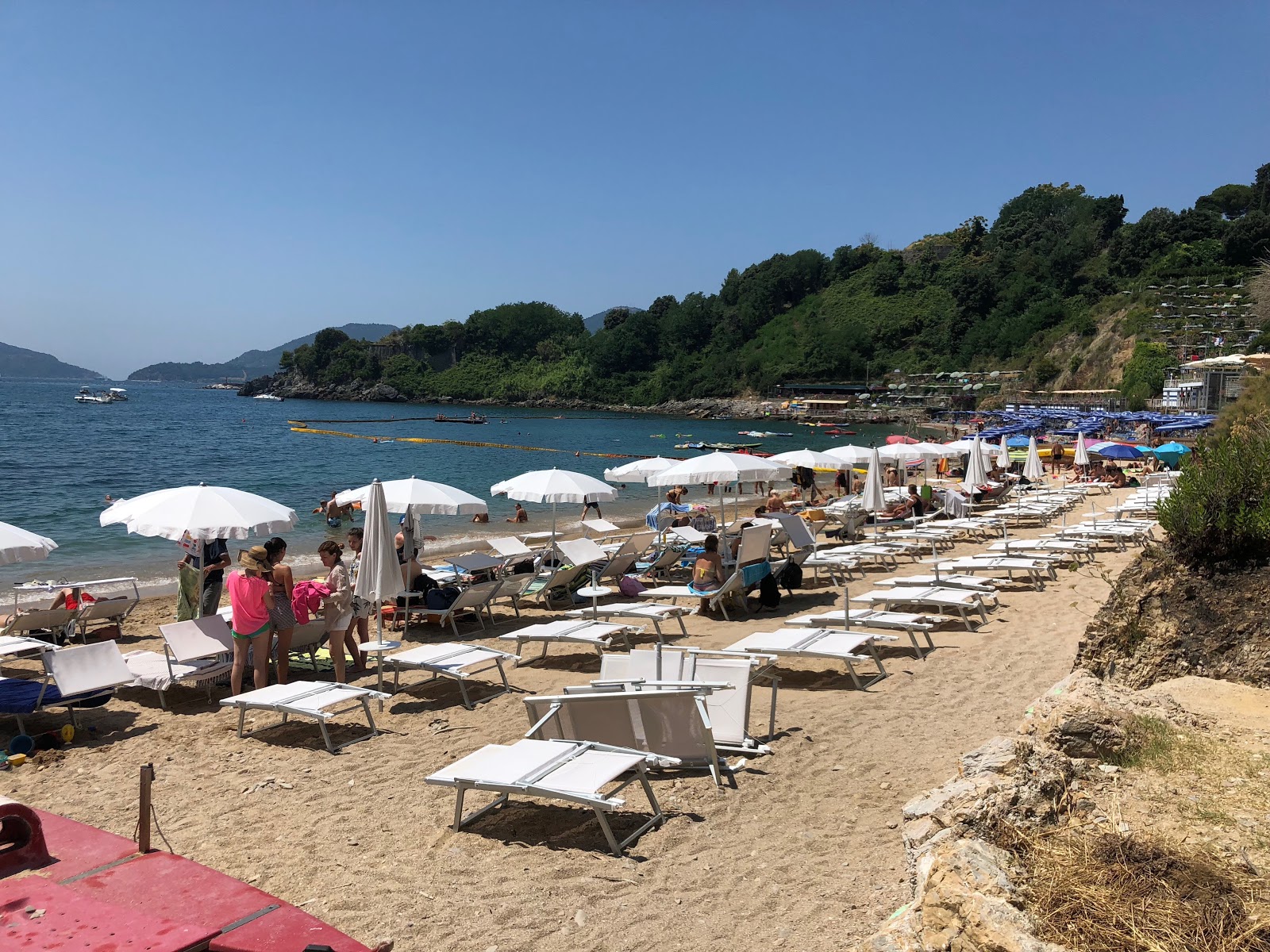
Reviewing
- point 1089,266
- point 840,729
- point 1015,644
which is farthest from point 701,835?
point 1089,266

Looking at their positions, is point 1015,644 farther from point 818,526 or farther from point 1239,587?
point 818,526

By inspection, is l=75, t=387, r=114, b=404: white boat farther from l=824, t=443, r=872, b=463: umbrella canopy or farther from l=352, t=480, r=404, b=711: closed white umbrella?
l=352, t=480, r=404, b=711: closed white umbrella

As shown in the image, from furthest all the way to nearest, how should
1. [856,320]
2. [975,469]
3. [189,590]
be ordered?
[856,320], [975,469], [189,590]

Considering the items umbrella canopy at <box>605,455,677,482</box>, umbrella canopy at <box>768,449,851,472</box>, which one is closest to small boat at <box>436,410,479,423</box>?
umbrella canopy at <box>768,449,851,472</box>

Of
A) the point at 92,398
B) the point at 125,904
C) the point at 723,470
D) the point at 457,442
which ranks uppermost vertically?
the point at 92,398

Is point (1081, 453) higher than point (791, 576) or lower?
higher

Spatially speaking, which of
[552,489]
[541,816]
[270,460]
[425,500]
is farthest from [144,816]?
[270,460]

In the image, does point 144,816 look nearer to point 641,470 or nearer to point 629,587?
point 629,587

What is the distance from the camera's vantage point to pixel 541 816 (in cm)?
454

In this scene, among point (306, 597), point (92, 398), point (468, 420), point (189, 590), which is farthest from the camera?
point (92, 398)

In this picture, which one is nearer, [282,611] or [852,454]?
[282,611]

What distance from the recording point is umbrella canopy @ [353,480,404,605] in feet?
22.6

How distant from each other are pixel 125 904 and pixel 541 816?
2.49m

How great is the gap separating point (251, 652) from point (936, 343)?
361ft
